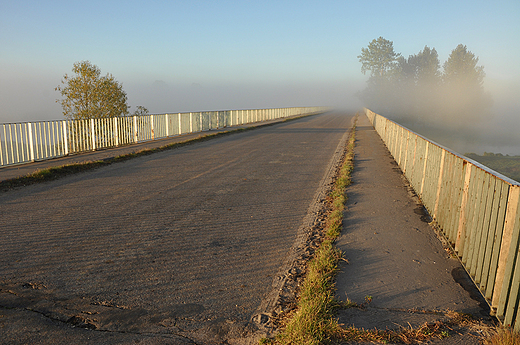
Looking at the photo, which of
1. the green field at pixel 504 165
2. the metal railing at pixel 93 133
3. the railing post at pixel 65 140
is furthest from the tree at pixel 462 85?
the railing post at pixel 65 140

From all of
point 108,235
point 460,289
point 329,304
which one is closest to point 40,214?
point 108,235

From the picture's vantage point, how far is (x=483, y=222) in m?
3.59

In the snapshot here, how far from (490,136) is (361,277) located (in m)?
73.5

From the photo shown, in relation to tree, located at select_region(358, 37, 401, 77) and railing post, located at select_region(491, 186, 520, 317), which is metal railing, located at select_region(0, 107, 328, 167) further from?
tree, located at select_region(358, 37, 401, 77)

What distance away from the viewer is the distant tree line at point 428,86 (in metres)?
77.0

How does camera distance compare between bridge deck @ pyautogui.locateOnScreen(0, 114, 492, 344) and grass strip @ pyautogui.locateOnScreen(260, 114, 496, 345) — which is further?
bridge deck @ pyautogui.locateOnScreen(0, 114, 492, 344)

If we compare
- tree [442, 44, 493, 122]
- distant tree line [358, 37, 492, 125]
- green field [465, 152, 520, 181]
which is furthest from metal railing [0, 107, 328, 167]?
tree [442, 44, 493, 122]

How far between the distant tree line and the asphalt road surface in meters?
66.9

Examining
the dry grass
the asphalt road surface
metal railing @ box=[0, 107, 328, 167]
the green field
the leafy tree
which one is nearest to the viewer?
the dry grass

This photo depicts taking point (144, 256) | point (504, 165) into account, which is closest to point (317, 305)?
point (144, 256)

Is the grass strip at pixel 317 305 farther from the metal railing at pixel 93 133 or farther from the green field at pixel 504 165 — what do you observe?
the green field at pixel 504 165

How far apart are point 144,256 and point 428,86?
92824mm

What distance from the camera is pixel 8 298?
346 centimetres

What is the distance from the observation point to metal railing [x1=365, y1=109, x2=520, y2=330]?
2.98 metres
